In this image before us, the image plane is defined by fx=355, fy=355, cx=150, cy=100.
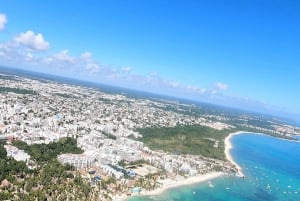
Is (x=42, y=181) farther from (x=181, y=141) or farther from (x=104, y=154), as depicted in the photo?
(x=181, y=141)

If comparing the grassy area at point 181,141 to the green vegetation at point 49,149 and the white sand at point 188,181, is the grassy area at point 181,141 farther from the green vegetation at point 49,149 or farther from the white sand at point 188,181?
the green vegetation at point 49,149

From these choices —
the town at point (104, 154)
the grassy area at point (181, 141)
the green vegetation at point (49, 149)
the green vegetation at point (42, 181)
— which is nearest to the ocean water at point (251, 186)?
the town at point (104, 154)

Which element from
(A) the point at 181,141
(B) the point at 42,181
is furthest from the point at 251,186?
(B) the point at 42,181

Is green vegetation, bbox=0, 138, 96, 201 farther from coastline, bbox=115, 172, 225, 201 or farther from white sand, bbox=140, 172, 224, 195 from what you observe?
white sand, bbox=140, 172, 224, 195

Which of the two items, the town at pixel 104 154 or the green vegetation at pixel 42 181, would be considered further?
the town at pixel 104 154

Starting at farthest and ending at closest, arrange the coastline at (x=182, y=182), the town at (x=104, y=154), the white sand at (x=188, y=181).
A: the town at (x=104, y=154)
the white sand at (x=188, y=181)
the coastline at (x=182, y=182)

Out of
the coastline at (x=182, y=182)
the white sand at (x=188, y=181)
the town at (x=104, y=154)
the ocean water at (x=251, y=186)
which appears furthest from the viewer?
the town at (x=104, y=154)

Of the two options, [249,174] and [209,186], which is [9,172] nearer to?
[209,186]
